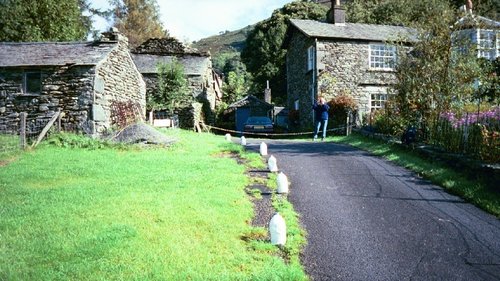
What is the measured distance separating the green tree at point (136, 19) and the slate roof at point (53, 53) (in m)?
27.1

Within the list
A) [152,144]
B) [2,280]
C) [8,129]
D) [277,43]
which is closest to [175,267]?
[2,280]

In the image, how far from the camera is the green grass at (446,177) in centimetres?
760

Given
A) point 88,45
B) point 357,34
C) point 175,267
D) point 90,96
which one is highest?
point 357,34

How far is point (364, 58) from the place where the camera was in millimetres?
24953

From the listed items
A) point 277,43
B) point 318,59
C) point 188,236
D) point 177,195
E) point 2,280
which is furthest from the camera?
point 277,43

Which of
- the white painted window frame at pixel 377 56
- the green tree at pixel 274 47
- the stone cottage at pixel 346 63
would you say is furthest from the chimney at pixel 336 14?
the green tree at pixel 274 47

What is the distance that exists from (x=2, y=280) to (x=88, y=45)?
50.3 ft

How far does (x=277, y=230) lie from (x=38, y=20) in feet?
107

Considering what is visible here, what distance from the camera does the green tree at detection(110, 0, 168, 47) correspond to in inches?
1735

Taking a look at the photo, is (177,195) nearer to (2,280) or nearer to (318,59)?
(2,280)

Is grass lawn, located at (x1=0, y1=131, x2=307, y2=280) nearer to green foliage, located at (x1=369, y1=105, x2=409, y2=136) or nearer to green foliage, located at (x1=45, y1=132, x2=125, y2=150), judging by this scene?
green foliage, located at (x1=45, y1=132, x2=125, y2=150)

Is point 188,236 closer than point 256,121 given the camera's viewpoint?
Yes

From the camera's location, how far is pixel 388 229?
6.26 m

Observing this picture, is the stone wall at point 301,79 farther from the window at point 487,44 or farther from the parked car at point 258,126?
the window at point 487,44
